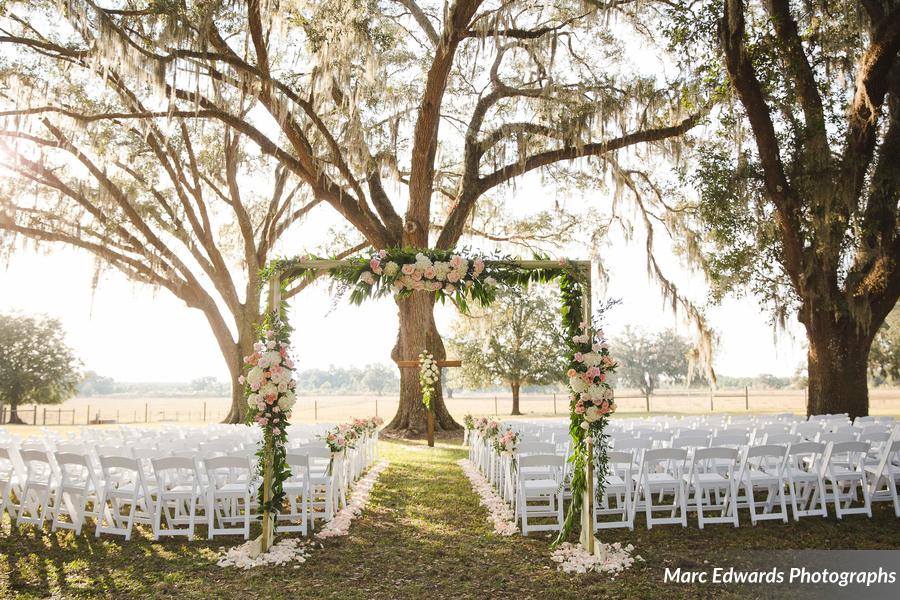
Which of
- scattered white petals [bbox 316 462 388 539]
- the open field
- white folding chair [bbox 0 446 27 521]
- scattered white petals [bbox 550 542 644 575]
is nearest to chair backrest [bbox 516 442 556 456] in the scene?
scattered white petals [bbox 550 542 644 575]

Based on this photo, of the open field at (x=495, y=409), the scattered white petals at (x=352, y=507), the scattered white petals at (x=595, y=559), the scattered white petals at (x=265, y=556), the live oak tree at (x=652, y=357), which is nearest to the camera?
the scattered white petals at (x=595, y=559)

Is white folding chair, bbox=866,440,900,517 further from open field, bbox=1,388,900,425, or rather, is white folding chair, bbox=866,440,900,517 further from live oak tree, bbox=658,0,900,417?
open field, bbox=1,388,900,425

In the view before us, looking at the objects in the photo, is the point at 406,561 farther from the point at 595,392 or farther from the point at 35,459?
the point at 35,459

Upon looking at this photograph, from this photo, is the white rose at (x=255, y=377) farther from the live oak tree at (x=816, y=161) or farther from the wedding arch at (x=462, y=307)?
the live oak tree at (x=816, y=161)

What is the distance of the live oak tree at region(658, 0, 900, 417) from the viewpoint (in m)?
9.38

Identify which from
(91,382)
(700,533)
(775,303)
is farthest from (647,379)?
(91,382)

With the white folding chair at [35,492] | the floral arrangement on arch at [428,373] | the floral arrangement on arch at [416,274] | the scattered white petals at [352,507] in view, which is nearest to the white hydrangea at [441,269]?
the floral arrangement on arch at [416,274]

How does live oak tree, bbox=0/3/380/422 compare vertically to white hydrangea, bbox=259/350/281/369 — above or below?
above

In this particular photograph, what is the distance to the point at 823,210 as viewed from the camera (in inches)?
371

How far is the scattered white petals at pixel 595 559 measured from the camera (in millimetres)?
4559

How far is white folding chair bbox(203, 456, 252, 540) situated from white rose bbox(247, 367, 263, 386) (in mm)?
671

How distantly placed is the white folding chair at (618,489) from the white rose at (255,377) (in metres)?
2.98

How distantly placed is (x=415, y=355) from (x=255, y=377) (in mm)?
8813

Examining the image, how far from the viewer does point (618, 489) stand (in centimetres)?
592
